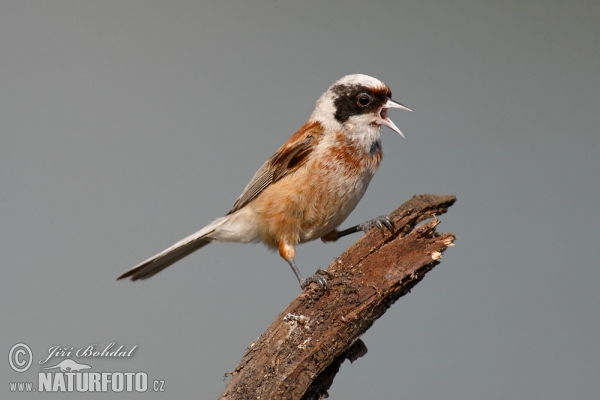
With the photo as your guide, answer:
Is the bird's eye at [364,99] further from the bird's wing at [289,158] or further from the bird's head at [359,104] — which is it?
the bird's wing at [289,158]

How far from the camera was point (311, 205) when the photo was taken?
317cm

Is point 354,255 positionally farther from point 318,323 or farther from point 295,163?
point 295,163

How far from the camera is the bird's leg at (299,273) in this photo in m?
2.65

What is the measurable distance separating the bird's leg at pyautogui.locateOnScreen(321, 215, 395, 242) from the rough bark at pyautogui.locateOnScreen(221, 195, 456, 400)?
34mm

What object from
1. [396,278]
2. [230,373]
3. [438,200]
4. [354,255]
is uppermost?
[438,200]

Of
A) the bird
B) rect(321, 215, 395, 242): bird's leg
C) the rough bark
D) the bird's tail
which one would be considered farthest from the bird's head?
the bird's tail

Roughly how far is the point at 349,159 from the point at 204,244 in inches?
41.8

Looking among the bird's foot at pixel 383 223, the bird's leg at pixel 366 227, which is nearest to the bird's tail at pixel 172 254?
the bird's leg at pixel 366 227

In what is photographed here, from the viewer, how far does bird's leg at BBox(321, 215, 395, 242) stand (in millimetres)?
2850

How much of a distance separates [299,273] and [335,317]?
0.58 metres

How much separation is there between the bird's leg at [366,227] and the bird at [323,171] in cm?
2

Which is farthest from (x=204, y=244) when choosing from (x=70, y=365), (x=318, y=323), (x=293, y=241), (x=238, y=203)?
(x=318, y=323)

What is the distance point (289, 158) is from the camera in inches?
130

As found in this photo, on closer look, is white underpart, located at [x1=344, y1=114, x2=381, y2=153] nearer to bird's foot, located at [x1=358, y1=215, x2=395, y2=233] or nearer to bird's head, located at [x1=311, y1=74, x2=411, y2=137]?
bird's head, located at [x1=311, y1=74, x2=411, y2=137]
